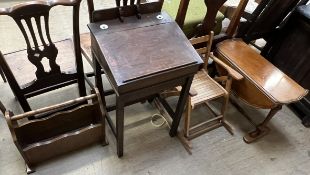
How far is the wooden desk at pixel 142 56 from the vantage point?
1331 millimetres

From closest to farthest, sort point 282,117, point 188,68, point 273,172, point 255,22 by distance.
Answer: point 188,68 < point 273,172 < point 255,22 < point 282,117

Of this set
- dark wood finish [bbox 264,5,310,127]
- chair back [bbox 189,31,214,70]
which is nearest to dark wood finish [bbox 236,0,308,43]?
dark wood finish [bbox 264,5,310,127]

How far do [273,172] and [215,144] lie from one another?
0.46m

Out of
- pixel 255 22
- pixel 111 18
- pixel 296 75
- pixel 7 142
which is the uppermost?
pixel 111 18

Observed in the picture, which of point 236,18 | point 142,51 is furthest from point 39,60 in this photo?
point 236,18

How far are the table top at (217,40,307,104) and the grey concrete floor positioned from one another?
1.60 ft

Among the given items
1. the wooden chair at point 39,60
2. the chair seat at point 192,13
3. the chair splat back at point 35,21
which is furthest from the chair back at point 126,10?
the chair seat at point 192,13

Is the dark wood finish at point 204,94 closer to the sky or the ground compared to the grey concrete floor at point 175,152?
closer to the sky

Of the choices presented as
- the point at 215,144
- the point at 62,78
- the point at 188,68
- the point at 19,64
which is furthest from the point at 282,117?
the point at 19,64

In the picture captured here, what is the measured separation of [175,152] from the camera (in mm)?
1951

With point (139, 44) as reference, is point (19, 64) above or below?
below

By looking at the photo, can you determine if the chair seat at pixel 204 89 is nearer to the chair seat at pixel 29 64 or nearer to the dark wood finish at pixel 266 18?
the dark wood finish at pixel 266 18

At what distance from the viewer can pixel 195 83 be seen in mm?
1979

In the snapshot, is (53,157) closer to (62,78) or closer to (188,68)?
(62,78)
